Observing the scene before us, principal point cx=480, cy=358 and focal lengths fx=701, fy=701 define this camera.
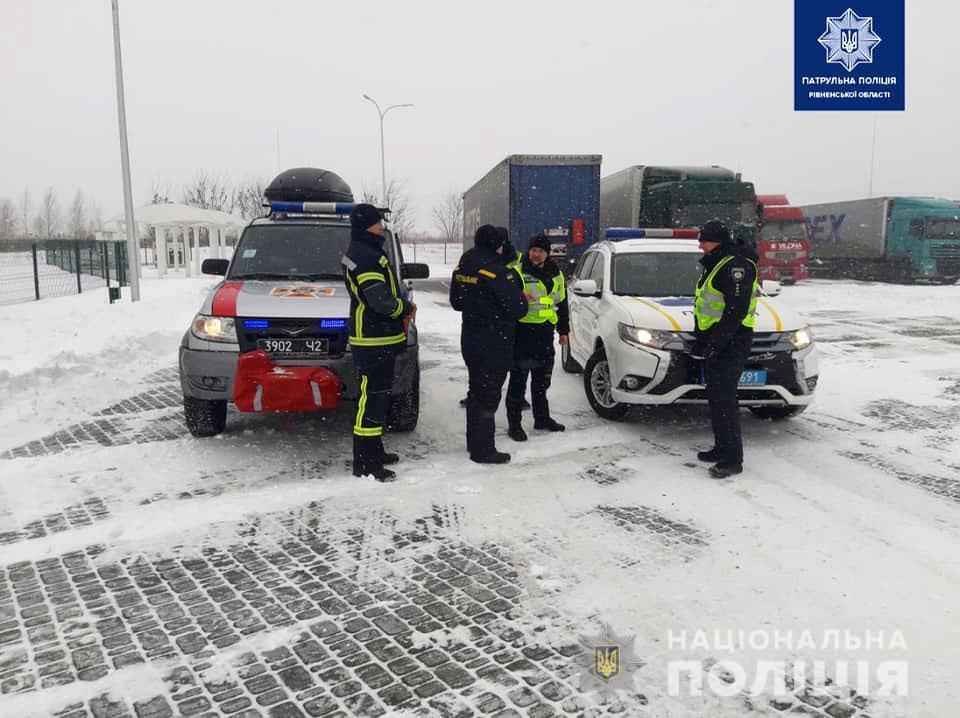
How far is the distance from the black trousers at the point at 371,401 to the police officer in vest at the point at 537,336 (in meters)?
1.35

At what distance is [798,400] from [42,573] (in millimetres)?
5408

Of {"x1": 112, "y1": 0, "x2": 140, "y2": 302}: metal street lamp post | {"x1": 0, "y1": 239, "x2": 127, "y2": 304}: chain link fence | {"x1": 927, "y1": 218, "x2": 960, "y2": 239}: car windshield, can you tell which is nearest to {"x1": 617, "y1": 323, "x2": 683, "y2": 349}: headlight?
{"x1": 112, "y1": 0, "x2": 140, "y2": 302}: metal street lamp post

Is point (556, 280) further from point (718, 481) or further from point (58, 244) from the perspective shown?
point (58, 244)

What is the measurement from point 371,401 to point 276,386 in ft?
2.36

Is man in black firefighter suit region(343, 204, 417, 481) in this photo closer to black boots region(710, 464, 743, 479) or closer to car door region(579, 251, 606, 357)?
black boots region(710, 464, 743, 479)

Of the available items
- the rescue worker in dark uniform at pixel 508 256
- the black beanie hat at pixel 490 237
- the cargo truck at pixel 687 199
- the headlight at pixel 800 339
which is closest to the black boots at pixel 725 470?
the headlight at pixel 800 339

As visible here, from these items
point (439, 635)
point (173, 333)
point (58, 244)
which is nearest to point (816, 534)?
point (439, 635)

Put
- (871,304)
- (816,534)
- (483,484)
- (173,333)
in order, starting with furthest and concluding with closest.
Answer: (871,304) → (173,333) → (483,484) → (816,534)

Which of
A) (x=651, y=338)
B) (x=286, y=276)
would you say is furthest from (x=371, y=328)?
(x=651, y=338)

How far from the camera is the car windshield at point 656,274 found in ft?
22.4

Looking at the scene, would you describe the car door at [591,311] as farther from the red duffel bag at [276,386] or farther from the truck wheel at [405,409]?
the red duffel bag at [276,386]

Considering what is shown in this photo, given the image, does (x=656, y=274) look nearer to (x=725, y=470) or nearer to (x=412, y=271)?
(x=412, y=271)

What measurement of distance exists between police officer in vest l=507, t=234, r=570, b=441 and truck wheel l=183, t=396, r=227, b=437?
2.46 meters

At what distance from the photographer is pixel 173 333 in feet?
37.0
